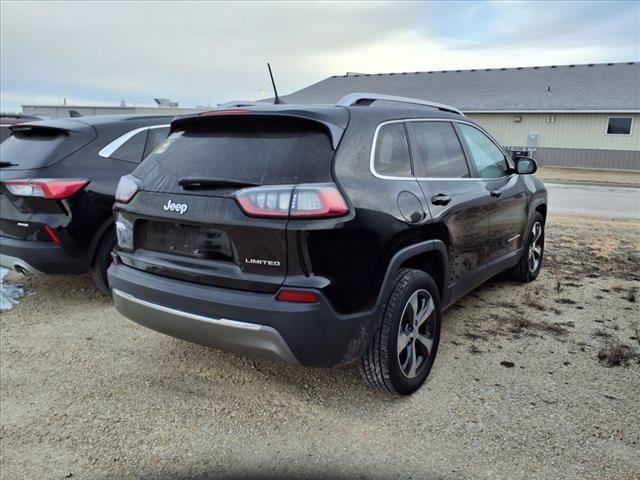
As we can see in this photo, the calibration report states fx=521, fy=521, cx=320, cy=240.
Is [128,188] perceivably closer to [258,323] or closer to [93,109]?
[258,323]

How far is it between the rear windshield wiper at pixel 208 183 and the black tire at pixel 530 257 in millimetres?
3651

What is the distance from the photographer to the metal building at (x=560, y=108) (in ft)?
84.1

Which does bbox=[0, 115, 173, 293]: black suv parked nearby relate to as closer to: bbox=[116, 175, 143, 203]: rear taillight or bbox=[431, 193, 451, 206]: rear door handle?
bbox=[116, 175, 143, 203]: rear taillight

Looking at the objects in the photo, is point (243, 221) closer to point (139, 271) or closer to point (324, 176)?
point (324, 176)

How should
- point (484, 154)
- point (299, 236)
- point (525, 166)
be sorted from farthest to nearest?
point (525, 166), point (484, 154), point (299, 236)

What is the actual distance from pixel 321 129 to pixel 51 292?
3.95m

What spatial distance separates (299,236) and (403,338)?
3.56ft

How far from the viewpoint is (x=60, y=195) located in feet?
14.9

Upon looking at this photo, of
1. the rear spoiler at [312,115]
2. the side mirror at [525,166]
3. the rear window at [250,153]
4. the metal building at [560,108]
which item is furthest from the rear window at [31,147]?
the metal building at [560,108]

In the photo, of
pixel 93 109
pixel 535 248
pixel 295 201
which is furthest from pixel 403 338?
pixel 93 109

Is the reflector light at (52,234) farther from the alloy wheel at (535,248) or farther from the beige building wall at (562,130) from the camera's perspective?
the beige building wall at (562,130)

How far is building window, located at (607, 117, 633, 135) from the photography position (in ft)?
83.0

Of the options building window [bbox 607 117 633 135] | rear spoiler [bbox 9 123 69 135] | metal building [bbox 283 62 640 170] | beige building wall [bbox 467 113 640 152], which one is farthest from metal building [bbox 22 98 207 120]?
rear spoiler [bbox 9 123 69 135]

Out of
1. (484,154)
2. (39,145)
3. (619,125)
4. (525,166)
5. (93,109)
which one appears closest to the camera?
(484,154)
